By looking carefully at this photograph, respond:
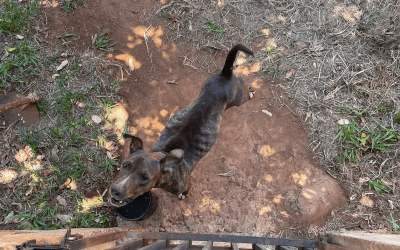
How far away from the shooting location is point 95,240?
3.07 meters

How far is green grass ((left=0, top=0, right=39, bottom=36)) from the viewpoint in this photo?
5320mm

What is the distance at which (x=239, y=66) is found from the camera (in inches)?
208

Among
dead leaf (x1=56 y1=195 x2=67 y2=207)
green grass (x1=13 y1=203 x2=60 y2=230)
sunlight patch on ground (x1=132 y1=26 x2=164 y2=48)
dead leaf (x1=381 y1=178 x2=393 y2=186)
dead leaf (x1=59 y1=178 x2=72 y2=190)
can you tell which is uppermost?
sunlight patch on ground (x1=132 y1=26 x2=164 y2=48)

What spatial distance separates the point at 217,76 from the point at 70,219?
10.6 feet

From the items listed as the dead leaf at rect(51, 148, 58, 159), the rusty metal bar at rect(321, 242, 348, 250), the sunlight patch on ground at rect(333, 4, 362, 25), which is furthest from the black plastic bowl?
the sunlight patch on ground at rect(333, 4, 362, 25)

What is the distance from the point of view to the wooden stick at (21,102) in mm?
4738

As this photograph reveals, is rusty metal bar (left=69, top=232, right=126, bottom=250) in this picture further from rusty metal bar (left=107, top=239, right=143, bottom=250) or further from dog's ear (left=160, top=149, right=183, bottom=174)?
dog's ear (left=160, top=149, right=183, bottom=174)

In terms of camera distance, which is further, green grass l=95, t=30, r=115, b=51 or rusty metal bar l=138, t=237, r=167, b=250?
green grass l=95, t=30, r=115, b=51

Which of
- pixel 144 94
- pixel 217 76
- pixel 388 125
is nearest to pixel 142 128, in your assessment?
pixel 144 94


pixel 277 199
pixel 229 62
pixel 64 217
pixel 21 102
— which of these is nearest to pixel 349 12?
pixel 229 62

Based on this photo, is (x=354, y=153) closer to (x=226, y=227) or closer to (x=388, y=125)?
(x=388, y=125)

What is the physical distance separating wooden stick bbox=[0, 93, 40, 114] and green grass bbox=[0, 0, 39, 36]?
4.36ft

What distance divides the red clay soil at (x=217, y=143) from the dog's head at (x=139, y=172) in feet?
5.13

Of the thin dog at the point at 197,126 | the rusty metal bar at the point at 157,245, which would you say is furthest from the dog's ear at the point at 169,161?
the rusty metal bar at the point at 157,245
